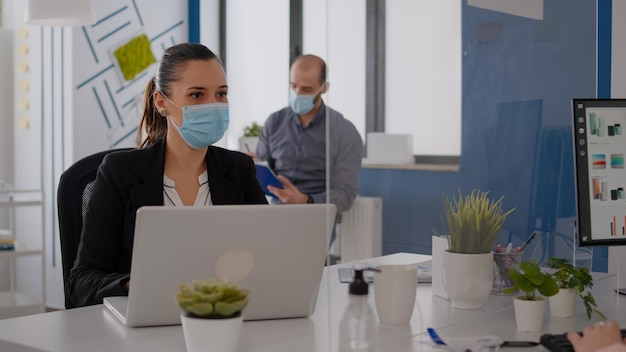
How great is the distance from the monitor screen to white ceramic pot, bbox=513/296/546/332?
1.19 ft

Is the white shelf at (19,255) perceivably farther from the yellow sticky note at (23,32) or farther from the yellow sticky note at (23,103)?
the yellow sticky note at (23,32)

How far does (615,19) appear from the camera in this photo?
227 centimetres

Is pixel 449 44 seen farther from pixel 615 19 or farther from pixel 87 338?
pixel 87 338

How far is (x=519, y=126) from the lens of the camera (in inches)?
76.4

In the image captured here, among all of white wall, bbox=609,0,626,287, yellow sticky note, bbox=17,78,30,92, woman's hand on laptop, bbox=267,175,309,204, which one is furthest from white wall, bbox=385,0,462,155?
yellow sticky note, bbox=17,78,30,92

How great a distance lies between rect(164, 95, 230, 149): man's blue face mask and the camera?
2.27 m

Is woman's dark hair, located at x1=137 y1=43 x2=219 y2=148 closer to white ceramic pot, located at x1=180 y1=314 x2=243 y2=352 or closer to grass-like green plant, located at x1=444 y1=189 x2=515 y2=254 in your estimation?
grass-like green plant, located at x1=444 y1=189 x2=515 y2=254

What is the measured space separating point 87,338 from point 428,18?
88 centimetres

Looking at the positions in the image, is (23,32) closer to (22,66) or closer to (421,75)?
(22,66)

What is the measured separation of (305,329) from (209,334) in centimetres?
28

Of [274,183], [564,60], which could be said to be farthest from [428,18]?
[274,183]

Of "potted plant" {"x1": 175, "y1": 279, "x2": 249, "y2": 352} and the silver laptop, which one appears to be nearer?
"potted plant" {"x1": 175, "y1": 279, "x2": 249, "y2": 352}

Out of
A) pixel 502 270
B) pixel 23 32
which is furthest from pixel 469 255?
pixel 23 32

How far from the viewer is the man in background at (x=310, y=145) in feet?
5.28
